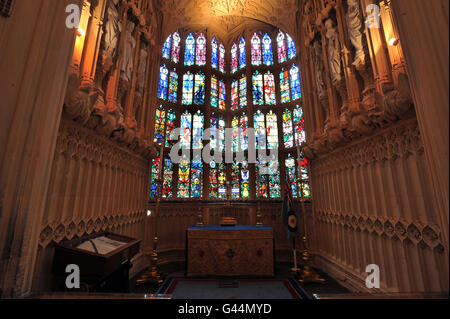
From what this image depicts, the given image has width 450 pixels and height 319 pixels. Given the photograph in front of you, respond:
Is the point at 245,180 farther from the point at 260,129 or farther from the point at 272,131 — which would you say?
the point at 272,131

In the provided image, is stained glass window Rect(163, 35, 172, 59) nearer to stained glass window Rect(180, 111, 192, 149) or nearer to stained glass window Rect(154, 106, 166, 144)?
stained glass window Rect(154, 106, 166, 144)

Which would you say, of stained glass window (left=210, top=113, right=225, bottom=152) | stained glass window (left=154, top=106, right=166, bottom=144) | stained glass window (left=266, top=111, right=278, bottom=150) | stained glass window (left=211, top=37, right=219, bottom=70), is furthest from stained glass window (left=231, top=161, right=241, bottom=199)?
stained glass window (left=211, top=37, right=219, bottom=70)

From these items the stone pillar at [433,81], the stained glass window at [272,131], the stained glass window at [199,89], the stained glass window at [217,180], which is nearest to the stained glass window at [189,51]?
the stained glass window at [199,89]

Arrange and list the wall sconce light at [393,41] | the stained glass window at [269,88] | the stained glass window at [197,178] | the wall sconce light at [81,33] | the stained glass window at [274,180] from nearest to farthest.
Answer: the wall sconce light at [393,41], the wall sconce light at [81,33], the stained glass window at [197,178], the stained glass window at [274,180], the stained glass window at [269,88]

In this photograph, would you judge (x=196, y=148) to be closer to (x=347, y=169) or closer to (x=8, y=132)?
(x=347, y=169)

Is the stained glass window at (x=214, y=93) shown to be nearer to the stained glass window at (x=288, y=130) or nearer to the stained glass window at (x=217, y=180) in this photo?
the stained glass window at (x=217, y=180)

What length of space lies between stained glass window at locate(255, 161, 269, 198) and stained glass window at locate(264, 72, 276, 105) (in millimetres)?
2960

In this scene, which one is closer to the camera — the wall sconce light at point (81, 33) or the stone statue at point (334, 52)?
the wall sconce light at point (81, 33)

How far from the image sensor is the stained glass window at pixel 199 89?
8.92m

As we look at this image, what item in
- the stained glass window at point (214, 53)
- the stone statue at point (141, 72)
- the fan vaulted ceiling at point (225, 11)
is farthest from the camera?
the stained glass window at point (214, 53)

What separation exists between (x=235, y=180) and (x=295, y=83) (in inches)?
199

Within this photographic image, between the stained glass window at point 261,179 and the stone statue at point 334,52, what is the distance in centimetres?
425

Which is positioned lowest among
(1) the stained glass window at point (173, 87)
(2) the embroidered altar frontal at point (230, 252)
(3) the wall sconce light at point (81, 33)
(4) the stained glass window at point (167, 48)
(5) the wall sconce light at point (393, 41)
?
(2) the embroidered altar frontal at point (230, 252)

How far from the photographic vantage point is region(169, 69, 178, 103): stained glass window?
8569 millimetres
